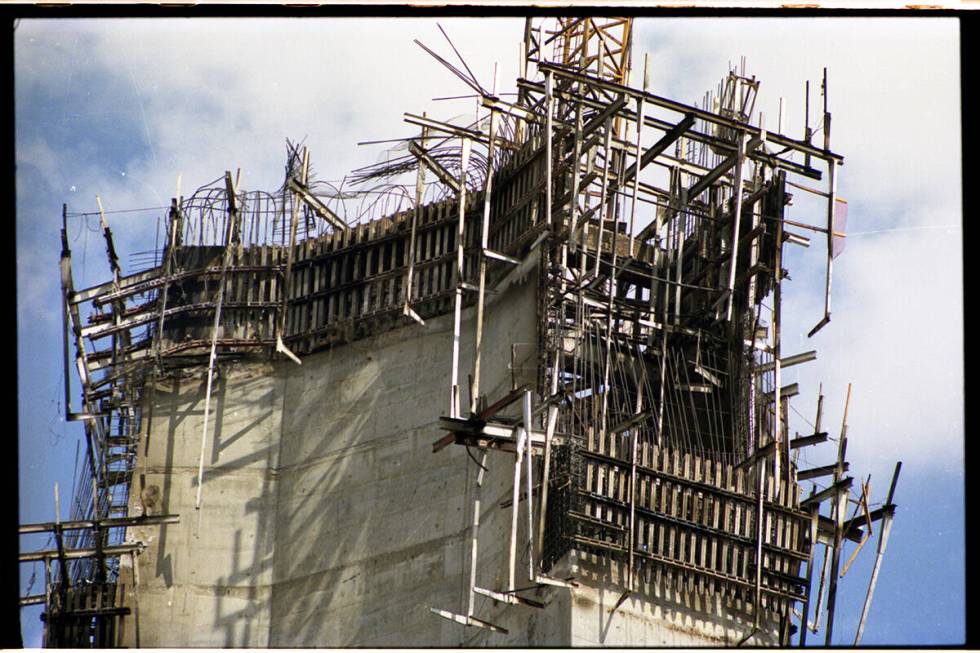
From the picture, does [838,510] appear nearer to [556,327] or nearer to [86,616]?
[556,327]

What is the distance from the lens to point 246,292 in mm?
48125

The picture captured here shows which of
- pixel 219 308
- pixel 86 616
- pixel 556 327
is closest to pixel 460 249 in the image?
pixel 556 327

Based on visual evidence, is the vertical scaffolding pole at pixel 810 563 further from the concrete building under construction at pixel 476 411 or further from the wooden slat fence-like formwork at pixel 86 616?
the wooden slat fence-like formwork at pixel 86 616

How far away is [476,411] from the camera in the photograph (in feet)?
124

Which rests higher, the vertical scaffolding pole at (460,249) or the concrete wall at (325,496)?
the vertical scaffolding pole at (460,249)

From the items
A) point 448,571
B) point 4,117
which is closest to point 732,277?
point 448,571

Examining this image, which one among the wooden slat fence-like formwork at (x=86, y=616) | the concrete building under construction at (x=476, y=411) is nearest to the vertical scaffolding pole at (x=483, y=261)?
the concrete building under construction at (x=476, y=411)

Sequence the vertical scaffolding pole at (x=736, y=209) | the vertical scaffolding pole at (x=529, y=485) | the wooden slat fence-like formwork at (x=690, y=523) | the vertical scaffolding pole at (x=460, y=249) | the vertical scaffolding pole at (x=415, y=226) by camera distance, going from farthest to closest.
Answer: the vertical scaffolding pole at (x=415, y=226) → the vertical scaffolding pole at (x=460, y=249) → the vertical scaffolding pole at (x=736, y=209) → the wooden slat fence-like formwork at (x=690, y=523) → the vertical scaffolding pole at (x=529, y=485)

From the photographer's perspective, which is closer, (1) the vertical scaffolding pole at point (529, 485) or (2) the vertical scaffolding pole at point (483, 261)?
(1) the vertical scaffolding pole at point (529, 485)

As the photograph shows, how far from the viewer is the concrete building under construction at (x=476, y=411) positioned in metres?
38.2

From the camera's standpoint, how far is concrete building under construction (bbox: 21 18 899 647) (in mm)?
38156

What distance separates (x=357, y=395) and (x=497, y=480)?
6.05 meters

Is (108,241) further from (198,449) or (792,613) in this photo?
(792,613)

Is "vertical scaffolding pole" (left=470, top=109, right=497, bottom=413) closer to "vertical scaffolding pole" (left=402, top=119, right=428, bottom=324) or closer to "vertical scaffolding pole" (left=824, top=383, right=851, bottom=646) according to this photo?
"vertical scaffolding pole" (left=402, top=119, right=428, bottom=324)
